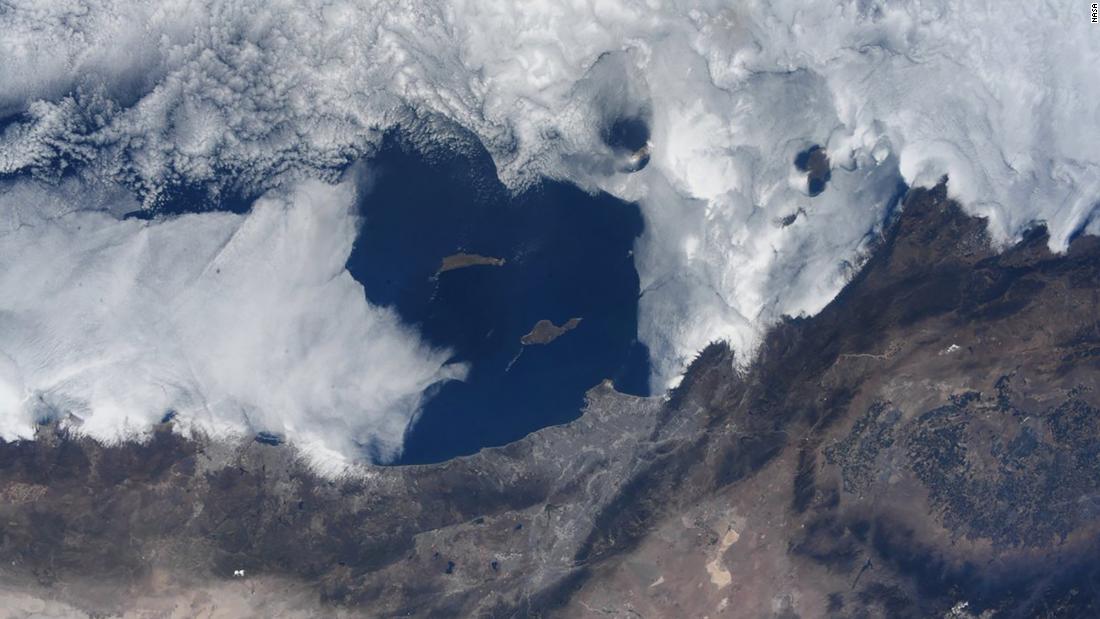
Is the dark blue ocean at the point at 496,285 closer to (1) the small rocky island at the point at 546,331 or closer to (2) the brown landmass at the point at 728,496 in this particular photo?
(1) the small rocky island at the point at 546,331

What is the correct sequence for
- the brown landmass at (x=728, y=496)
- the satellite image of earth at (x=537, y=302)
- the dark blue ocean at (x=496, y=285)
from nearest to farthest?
the satellite image of earth at (x=537, y=302)
the dark blue ocean at (x=496, y=285)
the brown landmass at (x=728, y=496)

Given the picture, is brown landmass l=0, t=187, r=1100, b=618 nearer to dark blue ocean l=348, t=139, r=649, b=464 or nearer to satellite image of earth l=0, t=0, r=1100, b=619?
satellite image of earth l=0, t=0, r=1100, b=619

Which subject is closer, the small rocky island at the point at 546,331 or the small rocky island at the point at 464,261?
the small rocky island at the point at 464,261

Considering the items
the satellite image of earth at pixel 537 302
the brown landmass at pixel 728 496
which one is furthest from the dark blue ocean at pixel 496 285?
the brown landmass at pixel 728 496

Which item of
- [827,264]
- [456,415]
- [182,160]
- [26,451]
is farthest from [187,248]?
[827,264]

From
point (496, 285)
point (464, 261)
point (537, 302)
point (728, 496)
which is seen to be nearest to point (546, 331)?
point (537, 302)
